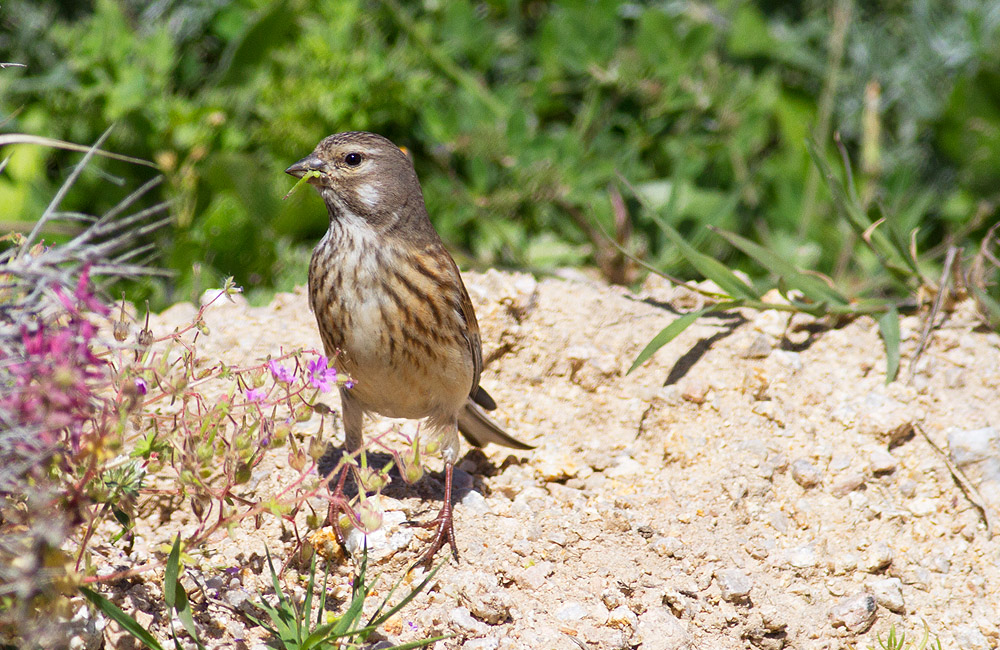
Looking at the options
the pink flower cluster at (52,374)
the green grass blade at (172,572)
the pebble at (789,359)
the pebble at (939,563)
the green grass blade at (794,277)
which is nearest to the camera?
the pink flower cluster at (52,374)

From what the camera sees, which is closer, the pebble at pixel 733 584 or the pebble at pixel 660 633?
the pebble at pixel 660 633

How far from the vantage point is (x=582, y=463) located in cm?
374

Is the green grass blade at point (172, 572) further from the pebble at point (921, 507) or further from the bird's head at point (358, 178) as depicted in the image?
the pebble at point (921, 507)

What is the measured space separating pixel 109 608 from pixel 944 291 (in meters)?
3.33

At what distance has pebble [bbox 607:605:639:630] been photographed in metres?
2.95

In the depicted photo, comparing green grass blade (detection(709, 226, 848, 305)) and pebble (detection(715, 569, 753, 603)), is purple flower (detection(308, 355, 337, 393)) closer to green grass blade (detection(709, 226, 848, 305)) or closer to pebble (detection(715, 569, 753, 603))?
pebble (detection(715, 569, 753, 603))

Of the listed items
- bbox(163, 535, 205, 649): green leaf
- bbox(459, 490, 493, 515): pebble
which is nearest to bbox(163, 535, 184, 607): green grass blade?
bbox(163, 535, 205, 649): green leaf

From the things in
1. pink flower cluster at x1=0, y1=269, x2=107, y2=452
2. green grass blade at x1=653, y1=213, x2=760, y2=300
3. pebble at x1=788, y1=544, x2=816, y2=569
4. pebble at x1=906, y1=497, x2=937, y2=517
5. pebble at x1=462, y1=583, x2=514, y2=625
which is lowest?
pebble at x1=906, y1=497, x2=937, y2=517

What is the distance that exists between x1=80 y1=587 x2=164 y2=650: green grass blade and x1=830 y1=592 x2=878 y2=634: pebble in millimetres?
1961

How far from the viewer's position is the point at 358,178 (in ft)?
11.5

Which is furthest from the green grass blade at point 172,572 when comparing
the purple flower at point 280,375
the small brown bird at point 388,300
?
the small brown bird at point 388,300

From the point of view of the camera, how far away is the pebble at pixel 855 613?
3092 mm

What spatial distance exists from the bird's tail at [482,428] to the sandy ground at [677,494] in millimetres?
113

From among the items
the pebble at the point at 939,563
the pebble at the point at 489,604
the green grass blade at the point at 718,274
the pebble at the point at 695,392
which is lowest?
the pebble at the point at 939,563
